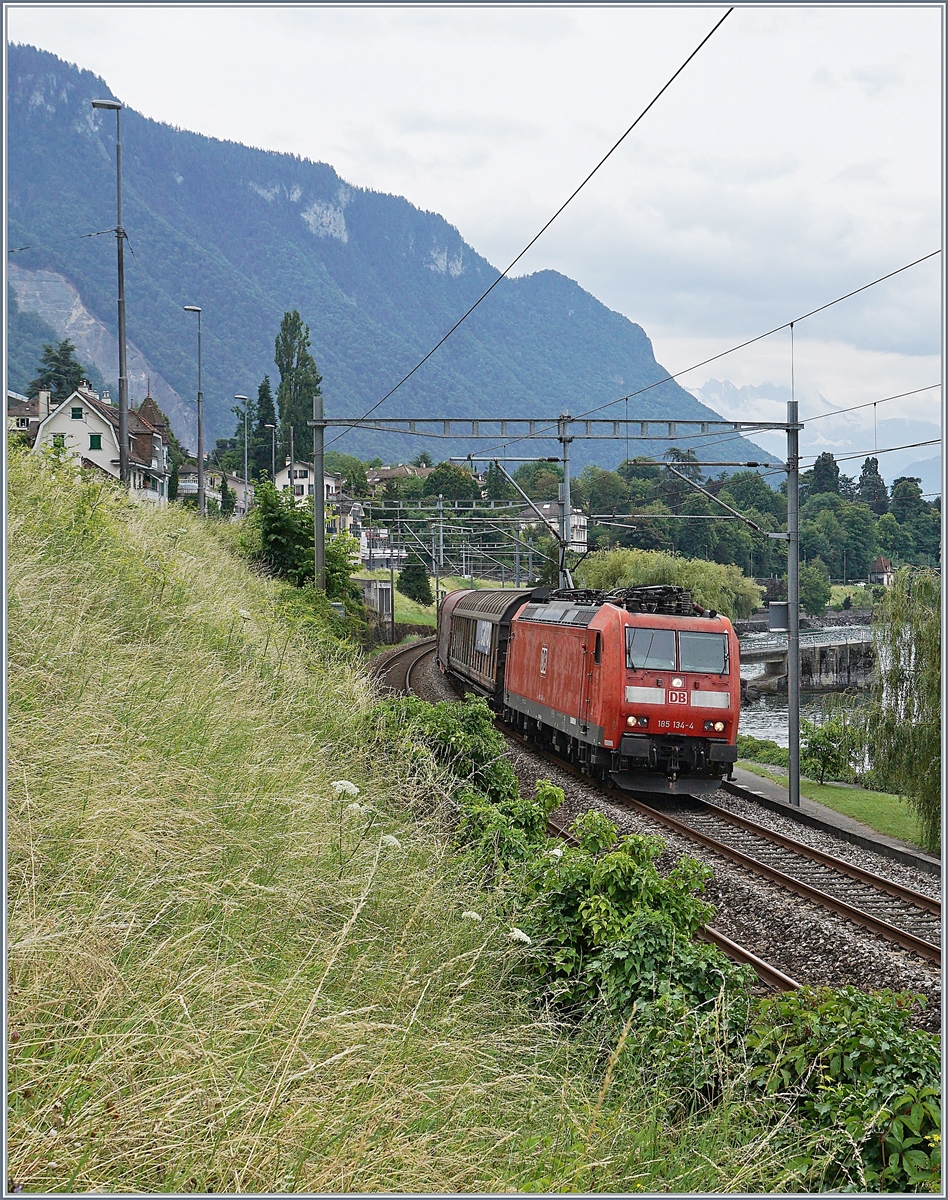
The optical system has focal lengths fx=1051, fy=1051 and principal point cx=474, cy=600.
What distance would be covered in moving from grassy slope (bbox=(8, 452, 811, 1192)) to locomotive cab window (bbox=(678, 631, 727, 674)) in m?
9.32

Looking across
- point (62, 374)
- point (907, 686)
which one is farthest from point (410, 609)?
point (907, 686)

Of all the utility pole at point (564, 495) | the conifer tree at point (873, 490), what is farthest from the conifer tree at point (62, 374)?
the utility pole at point (564, 495)

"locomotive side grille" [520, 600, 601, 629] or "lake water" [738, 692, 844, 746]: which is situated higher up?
"locomotive side grille" [520, 600, 601, 629]

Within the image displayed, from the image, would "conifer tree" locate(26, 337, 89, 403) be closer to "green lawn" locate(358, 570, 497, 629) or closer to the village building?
"green lawn" locate(358, 570, 497, 629)

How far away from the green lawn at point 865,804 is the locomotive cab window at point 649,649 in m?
4.77

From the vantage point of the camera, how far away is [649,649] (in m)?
16.6

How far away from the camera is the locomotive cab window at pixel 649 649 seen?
16562mm

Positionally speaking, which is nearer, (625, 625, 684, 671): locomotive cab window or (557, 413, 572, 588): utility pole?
(625, 625, 684, 671): locomotive cab window

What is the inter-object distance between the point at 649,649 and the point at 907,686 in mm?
6924

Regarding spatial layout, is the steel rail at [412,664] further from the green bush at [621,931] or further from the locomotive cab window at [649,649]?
the green bush at [621,931]

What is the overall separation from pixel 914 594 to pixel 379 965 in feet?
60.6

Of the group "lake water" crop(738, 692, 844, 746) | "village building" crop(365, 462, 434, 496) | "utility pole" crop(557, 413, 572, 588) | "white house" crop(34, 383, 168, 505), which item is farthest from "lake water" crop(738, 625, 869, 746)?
"village building" crop(365, 462, 434, 496)

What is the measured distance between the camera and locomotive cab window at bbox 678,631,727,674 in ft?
54.9

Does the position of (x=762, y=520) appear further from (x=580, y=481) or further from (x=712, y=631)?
(x=712, y=631)
